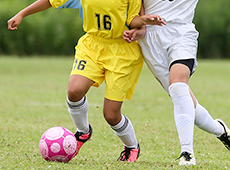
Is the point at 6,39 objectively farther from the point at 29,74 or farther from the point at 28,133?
the point at 28,133

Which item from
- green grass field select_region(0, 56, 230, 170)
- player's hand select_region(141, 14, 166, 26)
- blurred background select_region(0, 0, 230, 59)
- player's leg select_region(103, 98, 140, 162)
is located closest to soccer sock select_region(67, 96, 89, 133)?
player's leg select_region(103, 98, 140, 162)

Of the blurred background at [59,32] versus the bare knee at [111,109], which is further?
the blurred background at [59,32]

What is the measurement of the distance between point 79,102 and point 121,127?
54 cm

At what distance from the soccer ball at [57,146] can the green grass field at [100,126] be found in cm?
12

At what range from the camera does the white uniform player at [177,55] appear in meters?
4.02

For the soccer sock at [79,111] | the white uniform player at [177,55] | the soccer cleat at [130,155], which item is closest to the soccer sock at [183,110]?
the white uniform player at [177,55]

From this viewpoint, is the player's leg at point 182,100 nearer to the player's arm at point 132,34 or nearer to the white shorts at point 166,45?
the white shorts at point 166,45

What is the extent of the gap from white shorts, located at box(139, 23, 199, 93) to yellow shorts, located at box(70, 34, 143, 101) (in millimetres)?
173

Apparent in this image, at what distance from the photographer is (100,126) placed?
23.0ft

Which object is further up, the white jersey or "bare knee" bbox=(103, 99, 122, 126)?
the white jersey

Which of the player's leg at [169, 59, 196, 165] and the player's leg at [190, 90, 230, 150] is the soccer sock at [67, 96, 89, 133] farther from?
the player's leg at [190, 90, 230, 150]

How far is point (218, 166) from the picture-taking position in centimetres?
412

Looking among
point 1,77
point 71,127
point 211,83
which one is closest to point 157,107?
point 71,127

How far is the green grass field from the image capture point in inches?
170
